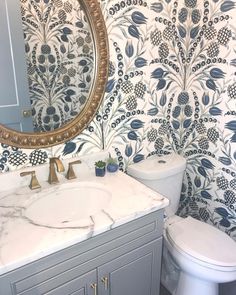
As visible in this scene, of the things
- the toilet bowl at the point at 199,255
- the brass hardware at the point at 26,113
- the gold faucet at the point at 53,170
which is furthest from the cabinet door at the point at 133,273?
the brass hardware at the point at 26,113

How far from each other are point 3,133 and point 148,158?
0.91m

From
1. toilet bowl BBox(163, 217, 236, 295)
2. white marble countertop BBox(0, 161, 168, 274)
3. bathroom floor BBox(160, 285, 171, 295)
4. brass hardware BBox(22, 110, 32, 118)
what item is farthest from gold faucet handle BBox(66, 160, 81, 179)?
bathroom floor BBox(160, 285, 171, 295)

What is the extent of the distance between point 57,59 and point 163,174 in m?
0.86

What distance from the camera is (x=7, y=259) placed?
86cm

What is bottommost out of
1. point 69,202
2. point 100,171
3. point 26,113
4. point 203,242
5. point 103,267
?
point 203,242

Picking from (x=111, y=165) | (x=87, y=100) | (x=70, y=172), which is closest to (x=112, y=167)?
(x=111, y=165)

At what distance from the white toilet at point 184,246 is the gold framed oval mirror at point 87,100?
17.5 inches

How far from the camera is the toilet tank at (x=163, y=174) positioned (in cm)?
156

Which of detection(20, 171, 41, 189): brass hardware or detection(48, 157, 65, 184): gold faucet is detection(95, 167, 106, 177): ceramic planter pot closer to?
detection(48, 157, 65, 184): gold faucet

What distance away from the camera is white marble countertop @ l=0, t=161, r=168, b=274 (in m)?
0.90

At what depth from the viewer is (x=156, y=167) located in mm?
1613

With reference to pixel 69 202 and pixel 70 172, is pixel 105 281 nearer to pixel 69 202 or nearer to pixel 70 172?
pixel 69 202

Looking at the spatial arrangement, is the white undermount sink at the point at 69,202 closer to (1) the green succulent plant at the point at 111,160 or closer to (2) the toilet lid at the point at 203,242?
(1) the green succulent plant at the point at 111,160

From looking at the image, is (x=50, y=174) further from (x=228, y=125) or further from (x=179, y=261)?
(x=228, y=125)
